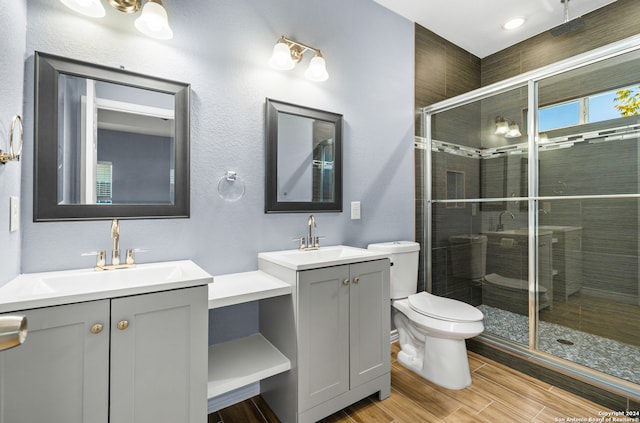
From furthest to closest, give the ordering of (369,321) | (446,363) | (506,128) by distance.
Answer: (506,128) < (446,363) < (369,321)

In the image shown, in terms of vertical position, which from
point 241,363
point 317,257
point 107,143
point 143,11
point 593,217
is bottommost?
point 241,363

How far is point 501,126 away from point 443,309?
151 centimetres

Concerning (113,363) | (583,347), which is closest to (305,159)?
(113,363)

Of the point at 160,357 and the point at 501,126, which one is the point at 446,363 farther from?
the point at 501,126

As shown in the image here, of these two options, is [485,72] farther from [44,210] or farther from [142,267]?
[44,210]

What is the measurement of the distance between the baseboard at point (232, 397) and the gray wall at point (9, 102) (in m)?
1.08

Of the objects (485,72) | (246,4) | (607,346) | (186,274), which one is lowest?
(607,346)

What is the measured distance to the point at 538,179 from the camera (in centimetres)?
204

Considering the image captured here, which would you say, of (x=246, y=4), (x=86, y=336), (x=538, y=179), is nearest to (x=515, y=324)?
(x=538, y=179)

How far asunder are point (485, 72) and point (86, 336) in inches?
149

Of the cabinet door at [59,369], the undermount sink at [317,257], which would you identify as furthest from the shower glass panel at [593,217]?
the cabinet door at [59,369]

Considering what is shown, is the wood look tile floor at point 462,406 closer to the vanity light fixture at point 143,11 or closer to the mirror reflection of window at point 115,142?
the mirror reflection of window at point 115,142

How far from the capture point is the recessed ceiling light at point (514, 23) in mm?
2494

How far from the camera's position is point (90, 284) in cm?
123
